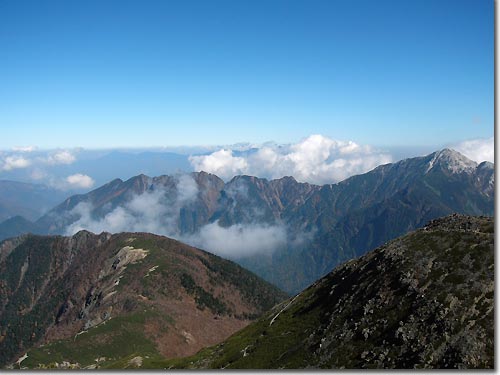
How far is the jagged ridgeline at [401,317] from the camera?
1775 inches

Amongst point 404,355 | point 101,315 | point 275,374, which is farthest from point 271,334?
point 101,315

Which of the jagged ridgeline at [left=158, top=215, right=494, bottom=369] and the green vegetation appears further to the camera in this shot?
the green vegetation

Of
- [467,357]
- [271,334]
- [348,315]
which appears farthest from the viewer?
[271,334]

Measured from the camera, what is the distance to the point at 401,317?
53531 millimetres

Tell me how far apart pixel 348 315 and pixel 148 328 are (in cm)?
10242

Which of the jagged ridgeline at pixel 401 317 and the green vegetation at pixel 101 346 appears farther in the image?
the green vegetation at pixel 101 346

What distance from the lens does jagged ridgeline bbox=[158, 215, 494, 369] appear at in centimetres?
4509

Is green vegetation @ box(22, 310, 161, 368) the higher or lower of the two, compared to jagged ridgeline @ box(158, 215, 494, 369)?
lower

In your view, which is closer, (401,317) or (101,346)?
(401,317)

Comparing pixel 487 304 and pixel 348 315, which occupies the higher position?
pixel 487 304

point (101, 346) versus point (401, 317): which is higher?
point (401, 317)

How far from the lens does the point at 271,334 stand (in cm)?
7644

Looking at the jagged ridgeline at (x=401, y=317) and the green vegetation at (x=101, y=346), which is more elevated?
the jagged ridgeline at (x=401, y=317)

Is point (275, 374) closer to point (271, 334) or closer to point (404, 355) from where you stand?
point (404, 355)
